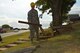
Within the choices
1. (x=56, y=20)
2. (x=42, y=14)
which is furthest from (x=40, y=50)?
(x=42, y=14)

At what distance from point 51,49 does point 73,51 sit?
1.19 m

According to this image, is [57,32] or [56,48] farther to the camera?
[57,32]

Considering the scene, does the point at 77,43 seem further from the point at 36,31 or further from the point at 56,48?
the point at 36,31

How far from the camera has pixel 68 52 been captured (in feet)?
38.6

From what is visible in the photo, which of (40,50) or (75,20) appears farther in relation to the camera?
(75,20)

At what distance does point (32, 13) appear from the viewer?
16.6 metres

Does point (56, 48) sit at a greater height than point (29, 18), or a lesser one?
lesser

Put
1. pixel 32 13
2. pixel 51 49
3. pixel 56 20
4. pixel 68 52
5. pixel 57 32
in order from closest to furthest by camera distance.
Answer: pixel 68 52
pixel 51 49
pixel 32 13
pixel 57 32
pixel 56 20

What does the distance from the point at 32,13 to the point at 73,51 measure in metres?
5.30

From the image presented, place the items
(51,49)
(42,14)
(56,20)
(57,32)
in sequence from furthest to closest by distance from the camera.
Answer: (42,14) < (56,20) < (57,32) < (51,49)

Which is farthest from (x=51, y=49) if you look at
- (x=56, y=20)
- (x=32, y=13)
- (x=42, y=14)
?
(x=42, y=14)

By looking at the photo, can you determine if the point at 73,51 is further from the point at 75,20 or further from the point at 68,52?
the point at 75,20

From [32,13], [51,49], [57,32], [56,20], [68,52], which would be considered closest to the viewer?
[68,52]

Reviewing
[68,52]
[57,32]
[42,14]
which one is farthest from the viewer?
[42,14]
